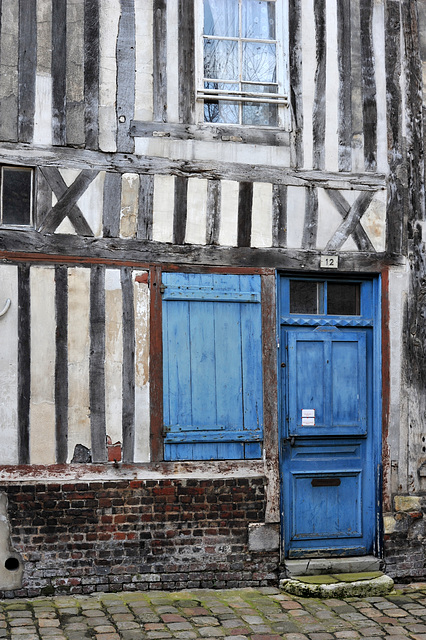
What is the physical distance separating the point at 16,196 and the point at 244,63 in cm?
222

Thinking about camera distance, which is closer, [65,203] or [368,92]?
[65,203]

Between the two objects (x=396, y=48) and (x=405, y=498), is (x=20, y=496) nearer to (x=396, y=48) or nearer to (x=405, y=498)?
(x=405, y=498)

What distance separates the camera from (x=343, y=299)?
20.7 feet

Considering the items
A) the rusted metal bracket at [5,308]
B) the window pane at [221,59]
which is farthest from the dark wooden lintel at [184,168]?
the rusted metal bracket at [5,308]

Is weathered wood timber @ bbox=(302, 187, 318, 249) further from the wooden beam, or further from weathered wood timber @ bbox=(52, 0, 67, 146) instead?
weathered wood timber @ bbox=(52, 0, 67, 146)

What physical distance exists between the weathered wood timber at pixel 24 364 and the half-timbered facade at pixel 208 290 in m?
0.02

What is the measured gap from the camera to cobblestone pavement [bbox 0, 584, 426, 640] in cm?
478

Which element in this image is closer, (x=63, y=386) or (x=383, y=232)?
(x=63, y=386)

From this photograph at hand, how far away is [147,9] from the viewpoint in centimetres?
591

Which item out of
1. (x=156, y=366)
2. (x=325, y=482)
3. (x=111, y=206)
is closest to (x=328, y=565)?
(x=325, y=482)

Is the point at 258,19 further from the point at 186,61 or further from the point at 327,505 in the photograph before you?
the point at 327,505

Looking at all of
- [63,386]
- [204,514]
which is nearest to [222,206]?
[63,386]

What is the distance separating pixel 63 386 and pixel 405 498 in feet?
9.92

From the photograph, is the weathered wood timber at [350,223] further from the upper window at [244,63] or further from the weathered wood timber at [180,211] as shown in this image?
the weathered wood timber at [180,211]
